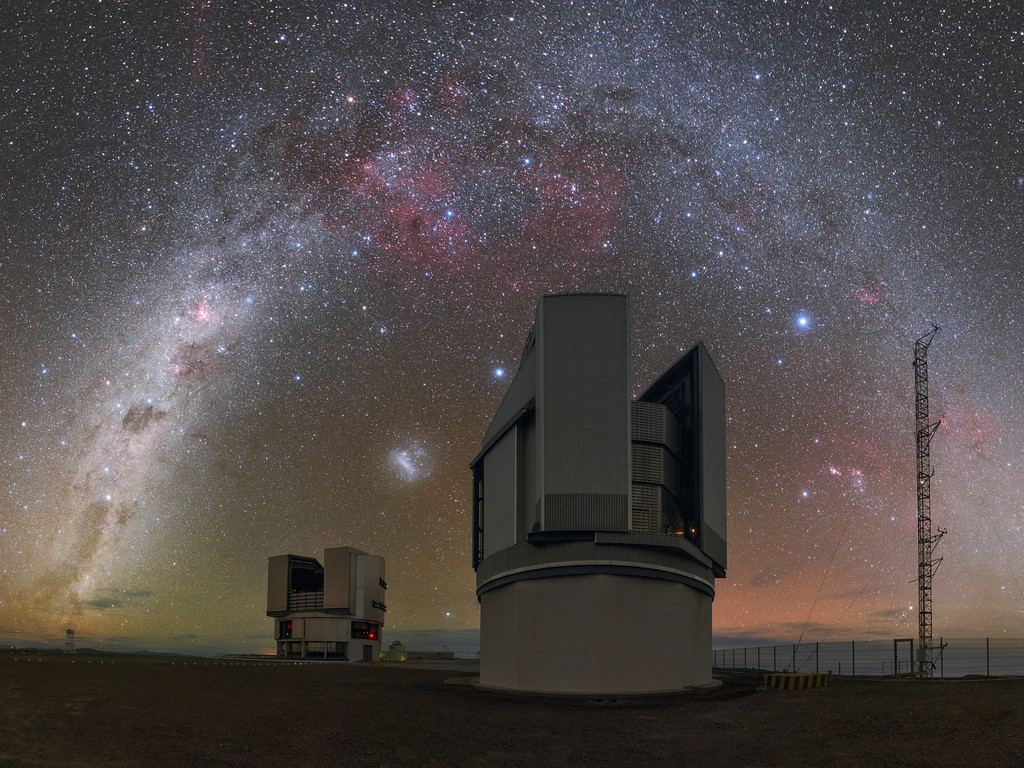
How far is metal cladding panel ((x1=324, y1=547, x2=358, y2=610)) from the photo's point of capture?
7856 centimetres

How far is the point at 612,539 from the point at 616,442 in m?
3.82

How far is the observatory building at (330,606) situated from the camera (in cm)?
7925

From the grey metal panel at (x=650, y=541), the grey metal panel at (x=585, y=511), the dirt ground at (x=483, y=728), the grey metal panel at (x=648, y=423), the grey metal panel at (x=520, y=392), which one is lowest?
the dirt ground at (x=483, y=728)

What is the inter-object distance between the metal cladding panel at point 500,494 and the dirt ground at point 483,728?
11289 mm

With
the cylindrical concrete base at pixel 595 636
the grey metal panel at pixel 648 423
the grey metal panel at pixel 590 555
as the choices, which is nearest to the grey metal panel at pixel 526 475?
the grey metal panel at pixel 590 555

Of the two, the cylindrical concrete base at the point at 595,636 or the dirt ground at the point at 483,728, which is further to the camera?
the cylindrical concrete base at the point at 595,636

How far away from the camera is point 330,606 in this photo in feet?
258

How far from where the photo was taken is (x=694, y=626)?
122 feet

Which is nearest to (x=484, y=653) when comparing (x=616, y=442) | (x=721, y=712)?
(x=616, y=442)

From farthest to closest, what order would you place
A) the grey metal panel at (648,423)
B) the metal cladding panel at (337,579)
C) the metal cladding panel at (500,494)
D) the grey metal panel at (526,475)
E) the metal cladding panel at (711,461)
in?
the metal cladding panel at (337,579), the metal cladding panel at (711,461), the metal cladding panel at (500,494), the grey metal panel at (648,423), the grey metal panel at (526,475)

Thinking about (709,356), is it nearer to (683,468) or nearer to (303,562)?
(683,468)

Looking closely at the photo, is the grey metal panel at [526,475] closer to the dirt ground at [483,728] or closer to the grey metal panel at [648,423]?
the grey metal panel at [648,423]

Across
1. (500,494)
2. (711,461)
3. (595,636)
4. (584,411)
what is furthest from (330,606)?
(584,411)

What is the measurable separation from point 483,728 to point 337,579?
196 ft
